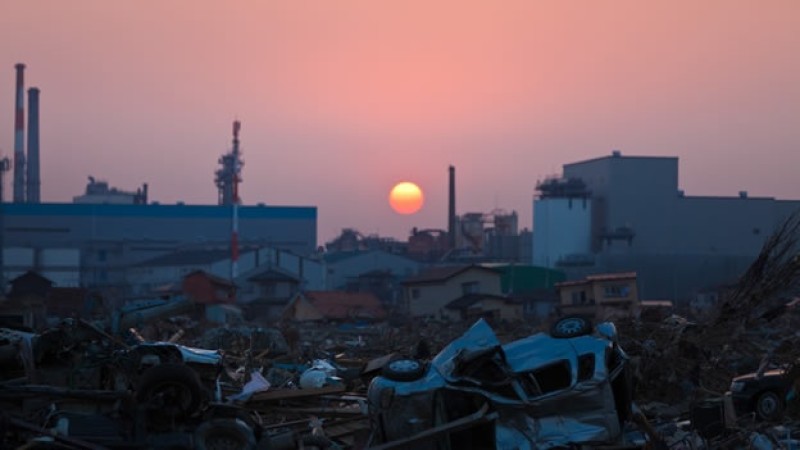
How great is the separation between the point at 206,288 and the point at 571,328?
4930 centimetres

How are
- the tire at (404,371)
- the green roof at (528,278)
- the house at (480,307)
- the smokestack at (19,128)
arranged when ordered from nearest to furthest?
the tire at (404,371) → the house at (480,307) → the green roof at (528,278) → the smokestack at (19,128)

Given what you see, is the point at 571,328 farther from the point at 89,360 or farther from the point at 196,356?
the point at 89,360

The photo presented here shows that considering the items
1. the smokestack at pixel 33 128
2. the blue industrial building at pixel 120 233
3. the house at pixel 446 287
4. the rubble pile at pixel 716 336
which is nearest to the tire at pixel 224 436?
the rubble pile at pixel 716 336

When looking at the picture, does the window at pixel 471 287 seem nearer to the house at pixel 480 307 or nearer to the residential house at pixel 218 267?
the house at pixel 480 307

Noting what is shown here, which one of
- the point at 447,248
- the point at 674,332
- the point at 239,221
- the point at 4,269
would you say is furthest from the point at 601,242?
the point at 674,332

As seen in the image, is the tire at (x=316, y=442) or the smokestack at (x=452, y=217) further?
the smokestack at (x=452, y=217)

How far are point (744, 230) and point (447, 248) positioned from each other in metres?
29.3

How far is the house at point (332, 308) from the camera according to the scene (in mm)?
60412

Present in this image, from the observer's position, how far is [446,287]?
6525cm

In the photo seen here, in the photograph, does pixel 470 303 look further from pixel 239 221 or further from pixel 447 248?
pixel 447 248

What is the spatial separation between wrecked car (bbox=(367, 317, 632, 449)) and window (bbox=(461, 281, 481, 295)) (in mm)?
53057

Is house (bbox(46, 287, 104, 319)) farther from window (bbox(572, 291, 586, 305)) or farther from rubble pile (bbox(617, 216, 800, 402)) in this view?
rubble pile (bbox(617, 216, 800, 402))

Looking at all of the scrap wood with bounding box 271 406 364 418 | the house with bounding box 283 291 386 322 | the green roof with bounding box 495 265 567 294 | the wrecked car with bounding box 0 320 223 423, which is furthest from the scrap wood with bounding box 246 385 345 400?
the green roof with bounding box 495 265 567 294

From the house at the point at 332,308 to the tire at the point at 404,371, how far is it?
46262mm
